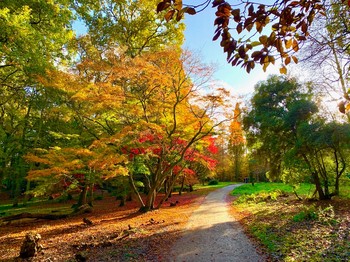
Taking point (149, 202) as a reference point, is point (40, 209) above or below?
below

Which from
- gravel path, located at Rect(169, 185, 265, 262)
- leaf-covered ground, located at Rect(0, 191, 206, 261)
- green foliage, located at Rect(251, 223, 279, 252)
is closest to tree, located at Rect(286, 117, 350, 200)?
green foliage, located at Rect(251, 223, 279, 252)

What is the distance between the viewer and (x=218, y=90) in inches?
440

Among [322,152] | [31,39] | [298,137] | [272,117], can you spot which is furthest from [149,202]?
[31,39]

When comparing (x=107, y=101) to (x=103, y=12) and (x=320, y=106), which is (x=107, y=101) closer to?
(x=103, y=12)

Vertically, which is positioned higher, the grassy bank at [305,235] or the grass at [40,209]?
the grass at [40,209]

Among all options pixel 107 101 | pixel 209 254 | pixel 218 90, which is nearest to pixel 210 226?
pixel 209 254

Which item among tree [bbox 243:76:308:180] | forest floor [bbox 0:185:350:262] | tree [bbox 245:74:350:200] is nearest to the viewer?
forest floor [bbox 0:185:350:262]

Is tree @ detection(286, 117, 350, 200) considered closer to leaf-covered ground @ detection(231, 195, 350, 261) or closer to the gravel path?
leaf-covered ground @ detection(231, 195, 350, 261)

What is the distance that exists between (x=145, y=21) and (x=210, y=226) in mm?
12868

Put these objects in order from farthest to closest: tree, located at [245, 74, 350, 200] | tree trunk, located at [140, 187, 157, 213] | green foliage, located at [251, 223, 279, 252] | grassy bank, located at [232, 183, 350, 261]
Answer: tree trunk, located at [140, 187, 157, 213]
tree, located at [245, 74, 350, 200]
green foliage, located at [251, 223, 279, 252]
grassy bank, located at [232, 183, 350, 261]

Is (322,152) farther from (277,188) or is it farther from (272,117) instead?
(277,188)

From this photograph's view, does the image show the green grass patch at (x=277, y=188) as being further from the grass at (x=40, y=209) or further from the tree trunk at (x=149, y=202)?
the grass at (x=40, y=209)

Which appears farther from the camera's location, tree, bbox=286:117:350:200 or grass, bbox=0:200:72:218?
grass, bbox=0:200:72:218

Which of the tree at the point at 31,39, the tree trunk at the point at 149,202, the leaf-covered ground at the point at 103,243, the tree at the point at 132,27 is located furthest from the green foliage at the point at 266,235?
the tree at the point at 132,27
